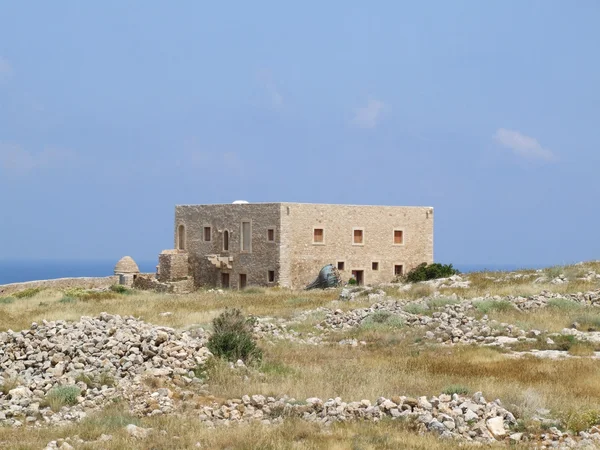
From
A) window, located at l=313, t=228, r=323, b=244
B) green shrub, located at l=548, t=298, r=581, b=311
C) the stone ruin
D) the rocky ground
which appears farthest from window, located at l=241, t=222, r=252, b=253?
green shrub, located at l=548, t=298, r=581, b=311

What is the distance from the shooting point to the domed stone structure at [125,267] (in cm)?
5072

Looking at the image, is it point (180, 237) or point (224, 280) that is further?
point (180, 237)

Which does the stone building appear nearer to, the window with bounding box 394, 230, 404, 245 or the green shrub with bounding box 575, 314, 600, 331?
the window with bounding box 394, 230, 404, 245

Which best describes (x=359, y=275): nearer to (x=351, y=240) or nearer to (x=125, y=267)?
(x=351, y=240)

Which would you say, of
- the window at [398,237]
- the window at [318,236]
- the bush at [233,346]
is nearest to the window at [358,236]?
the window at [318,236]

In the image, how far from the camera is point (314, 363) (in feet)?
49.0

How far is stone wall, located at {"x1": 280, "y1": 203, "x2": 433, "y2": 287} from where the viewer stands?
44281 millimetres

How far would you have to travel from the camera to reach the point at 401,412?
10.7m

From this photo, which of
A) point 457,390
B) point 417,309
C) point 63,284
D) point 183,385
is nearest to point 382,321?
point 417,309

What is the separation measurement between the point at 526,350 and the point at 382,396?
651cm

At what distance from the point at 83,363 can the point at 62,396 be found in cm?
185

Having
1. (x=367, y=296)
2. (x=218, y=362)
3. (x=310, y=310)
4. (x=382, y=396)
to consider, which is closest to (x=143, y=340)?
(x=218, y=362)

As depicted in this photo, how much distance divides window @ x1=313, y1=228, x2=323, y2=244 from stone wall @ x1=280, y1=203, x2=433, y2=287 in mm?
187

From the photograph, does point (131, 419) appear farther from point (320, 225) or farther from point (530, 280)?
point (320, 225)
